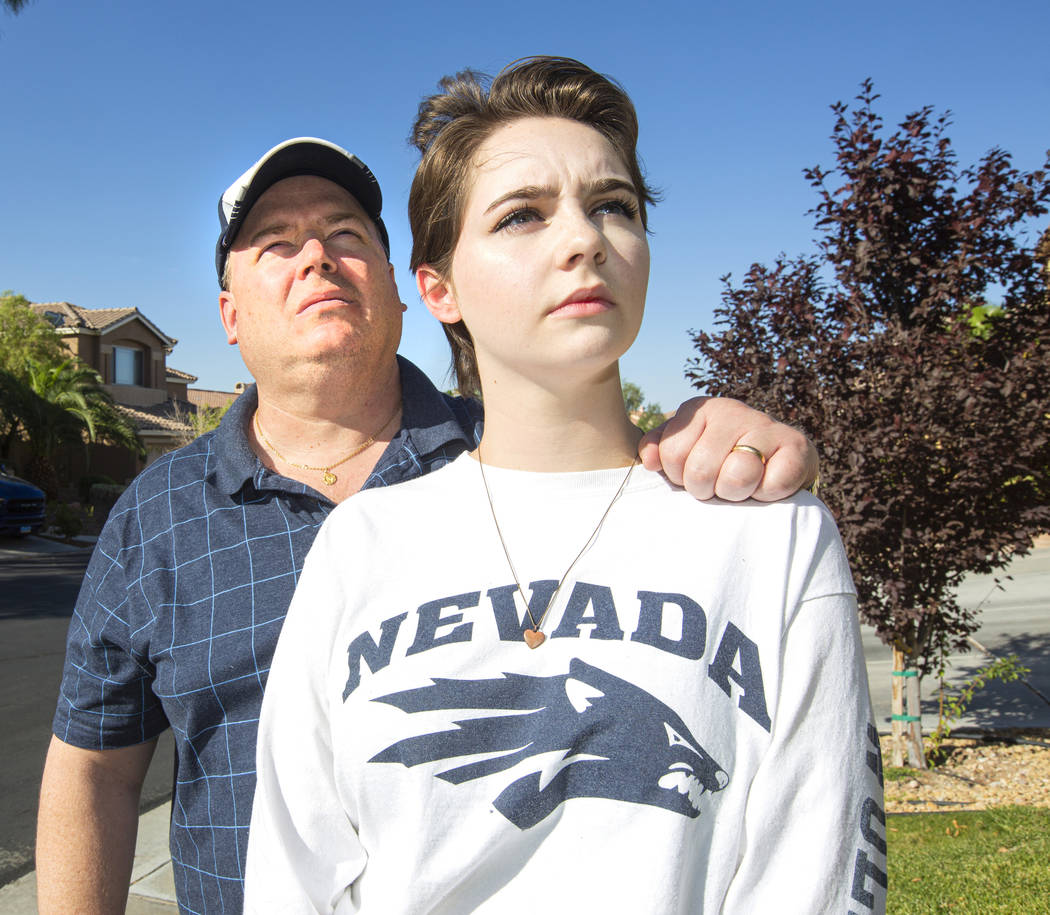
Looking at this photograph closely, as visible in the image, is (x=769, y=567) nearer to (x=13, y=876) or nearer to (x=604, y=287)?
(x=604, y=287)

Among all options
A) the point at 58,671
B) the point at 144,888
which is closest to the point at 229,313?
the point at 144,888

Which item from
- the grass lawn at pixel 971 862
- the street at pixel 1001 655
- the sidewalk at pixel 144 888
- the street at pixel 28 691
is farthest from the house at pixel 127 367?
the grass lawn at pixel 971 862

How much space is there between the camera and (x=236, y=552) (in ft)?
6.12

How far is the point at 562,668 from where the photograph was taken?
4.09ft

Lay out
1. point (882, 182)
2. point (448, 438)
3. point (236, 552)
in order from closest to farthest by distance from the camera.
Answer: point (236, 552) < point (448, 438) < point (882, 182)

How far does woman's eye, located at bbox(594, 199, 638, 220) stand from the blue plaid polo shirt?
0.77m

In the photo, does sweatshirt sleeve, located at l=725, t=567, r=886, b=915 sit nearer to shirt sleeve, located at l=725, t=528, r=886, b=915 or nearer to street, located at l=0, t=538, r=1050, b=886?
shirt sleeve, located at l=725, t=528, r=886, b=915

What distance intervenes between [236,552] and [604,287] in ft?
3.43

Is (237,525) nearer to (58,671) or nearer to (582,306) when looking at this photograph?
(582,306)

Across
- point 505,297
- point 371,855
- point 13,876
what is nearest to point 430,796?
point 371,855

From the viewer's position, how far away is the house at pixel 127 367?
105 ft

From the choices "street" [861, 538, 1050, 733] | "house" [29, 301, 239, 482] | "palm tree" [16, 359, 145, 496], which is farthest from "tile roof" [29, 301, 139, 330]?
"street" [861, 538, 1050, 733]

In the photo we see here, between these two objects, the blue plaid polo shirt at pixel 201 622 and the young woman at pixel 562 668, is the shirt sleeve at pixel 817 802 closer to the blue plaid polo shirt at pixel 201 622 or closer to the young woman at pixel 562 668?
the young woman at pixel 562 668

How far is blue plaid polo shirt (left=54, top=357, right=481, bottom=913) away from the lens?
69.3 inches
